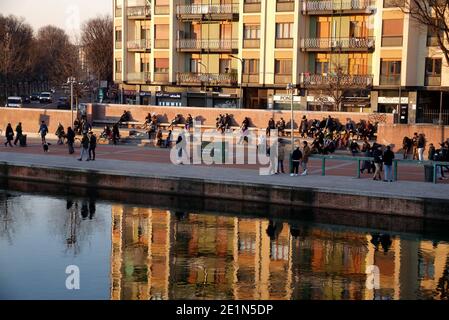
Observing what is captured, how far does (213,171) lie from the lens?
31.2 m

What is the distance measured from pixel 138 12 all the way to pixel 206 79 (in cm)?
1035

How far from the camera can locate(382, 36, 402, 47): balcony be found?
175ft

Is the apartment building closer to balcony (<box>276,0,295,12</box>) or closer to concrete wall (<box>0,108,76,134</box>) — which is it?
balcony (<box>276,0,295,12</box>)

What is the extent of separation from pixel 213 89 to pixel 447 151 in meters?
34.2

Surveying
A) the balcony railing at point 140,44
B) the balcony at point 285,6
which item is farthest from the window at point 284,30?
the balcony railing at point 140,44

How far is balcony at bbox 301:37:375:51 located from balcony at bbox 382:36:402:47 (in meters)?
1.19

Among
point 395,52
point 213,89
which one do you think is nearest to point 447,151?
point 395,52

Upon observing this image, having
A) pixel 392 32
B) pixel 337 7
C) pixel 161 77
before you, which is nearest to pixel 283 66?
pixel 337 7

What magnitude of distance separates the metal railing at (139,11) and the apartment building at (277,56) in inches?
3.8

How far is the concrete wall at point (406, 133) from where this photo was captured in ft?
124

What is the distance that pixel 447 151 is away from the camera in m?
31.2

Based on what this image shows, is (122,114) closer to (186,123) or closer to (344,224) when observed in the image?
(186,123)
